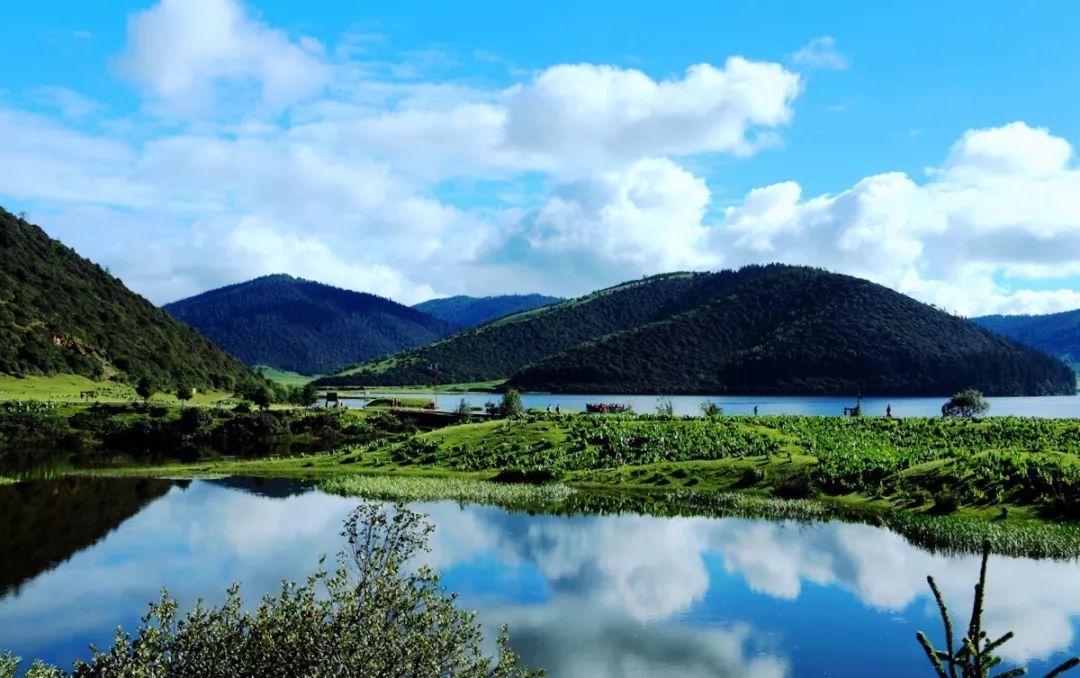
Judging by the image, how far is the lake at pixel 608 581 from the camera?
Answer: 3550cm

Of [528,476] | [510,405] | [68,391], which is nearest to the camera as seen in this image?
[528,476]

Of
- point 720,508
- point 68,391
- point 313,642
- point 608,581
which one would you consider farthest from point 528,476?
point 68,391

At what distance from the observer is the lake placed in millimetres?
35500

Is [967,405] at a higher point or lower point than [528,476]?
higher

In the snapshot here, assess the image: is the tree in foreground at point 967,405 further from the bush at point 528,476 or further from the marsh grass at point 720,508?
the bush at point 528,476

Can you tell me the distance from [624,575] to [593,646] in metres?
13.6

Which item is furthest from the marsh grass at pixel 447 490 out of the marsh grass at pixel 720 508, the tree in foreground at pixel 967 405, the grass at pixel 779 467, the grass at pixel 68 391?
the tree in foreground at pixel 967 405

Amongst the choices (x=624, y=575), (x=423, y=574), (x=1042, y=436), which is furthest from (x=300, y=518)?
(x=1042, y=436)

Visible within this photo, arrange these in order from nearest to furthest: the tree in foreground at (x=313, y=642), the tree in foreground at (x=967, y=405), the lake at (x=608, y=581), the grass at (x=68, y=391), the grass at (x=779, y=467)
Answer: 1. the tree in foreground at (x=313, y=642)
2. the lake at (x=608, y=581)
3. the grass at (x=779, y=467)
4. the grass at (x=68, y=391)
5. the tree in foreground at (x=967, y=405)

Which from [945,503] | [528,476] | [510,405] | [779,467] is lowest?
[945,503]

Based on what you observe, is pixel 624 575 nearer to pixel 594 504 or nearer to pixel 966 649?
pixel 594 504

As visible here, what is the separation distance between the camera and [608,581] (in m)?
47.8

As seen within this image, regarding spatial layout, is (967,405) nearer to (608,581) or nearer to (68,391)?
(608,581)

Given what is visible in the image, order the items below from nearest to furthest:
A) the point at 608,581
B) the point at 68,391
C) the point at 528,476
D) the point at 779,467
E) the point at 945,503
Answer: the point at 608,581 < the point at 945,503 < the point at 779,467 < the point at 528,476 < the point at 68,391
